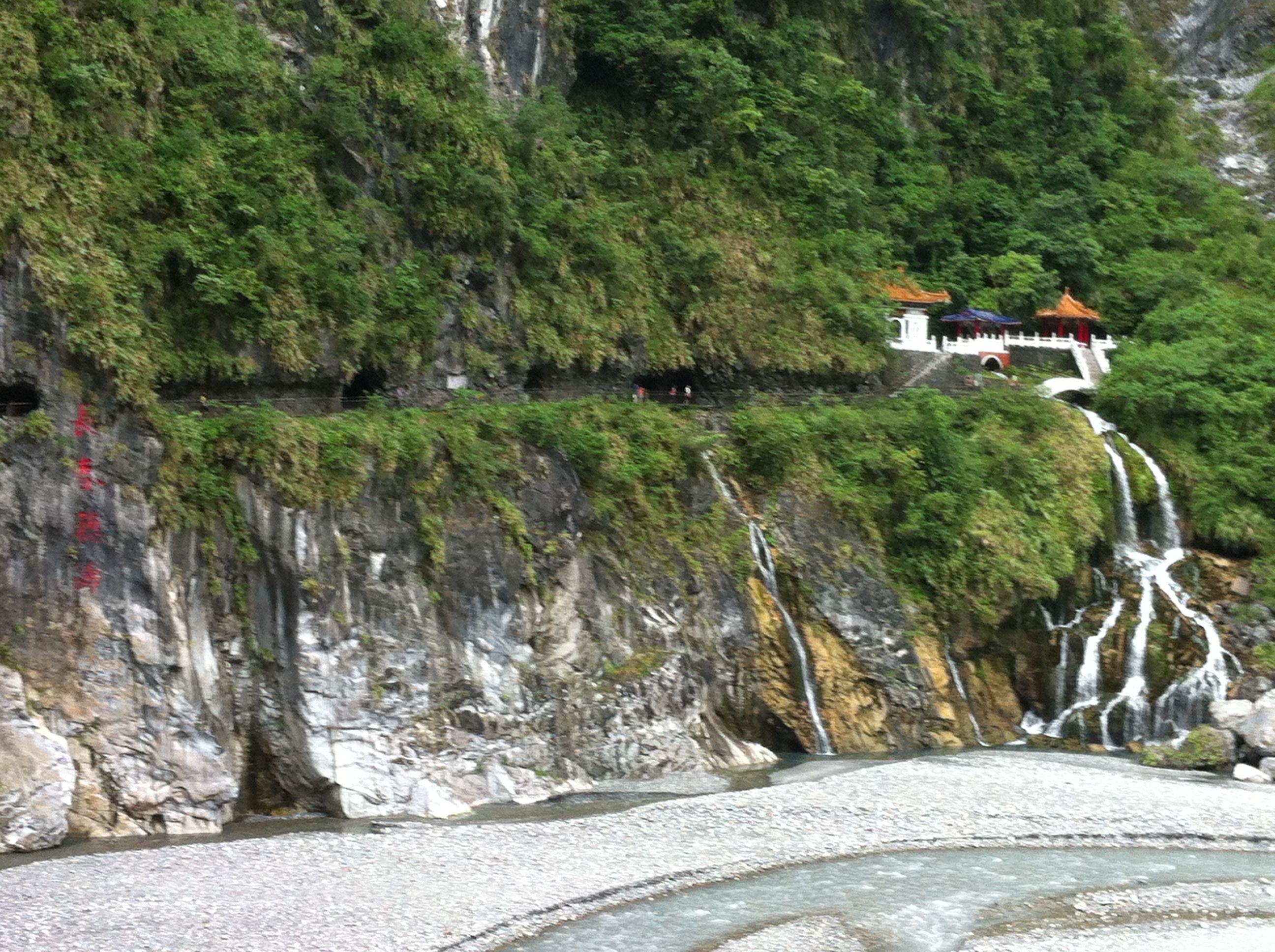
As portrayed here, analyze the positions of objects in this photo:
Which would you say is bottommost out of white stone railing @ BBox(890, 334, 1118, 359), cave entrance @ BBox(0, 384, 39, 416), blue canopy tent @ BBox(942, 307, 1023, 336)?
cave entrance @ BBox(0, 384, 39, 416)

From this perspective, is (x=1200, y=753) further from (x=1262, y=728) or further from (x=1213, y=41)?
(x=1213, y=41)

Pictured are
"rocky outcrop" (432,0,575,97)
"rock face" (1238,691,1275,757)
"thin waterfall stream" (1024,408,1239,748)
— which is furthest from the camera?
"rocky outcrop" (432,0,575,97)

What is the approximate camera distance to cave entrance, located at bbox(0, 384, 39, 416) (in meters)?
22.2

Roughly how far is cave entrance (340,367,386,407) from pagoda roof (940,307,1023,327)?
76.0 feet

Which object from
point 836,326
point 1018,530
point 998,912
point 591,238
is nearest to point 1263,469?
point 1018,530

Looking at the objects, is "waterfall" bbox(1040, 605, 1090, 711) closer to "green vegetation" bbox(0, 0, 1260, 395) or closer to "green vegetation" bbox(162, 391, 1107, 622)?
"green vegetation" bbox(162, 391, 1107, 622)

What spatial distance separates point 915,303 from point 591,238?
577 inches

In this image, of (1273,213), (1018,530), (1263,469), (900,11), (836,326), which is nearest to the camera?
(1018,530)

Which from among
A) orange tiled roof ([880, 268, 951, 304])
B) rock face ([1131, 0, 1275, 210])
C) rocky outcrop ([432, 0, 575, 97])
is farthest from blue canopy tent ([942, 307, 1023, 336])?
rock face ([1131, 0, 1275, 210])

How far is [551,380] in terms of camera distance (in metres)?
34.0

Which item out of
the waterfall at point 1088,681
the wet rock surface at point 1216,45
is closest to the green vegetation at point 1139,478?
the waterfall at point 1088,681

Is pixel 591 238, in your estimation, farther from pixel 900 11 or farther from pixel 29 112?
A: pixel 900 11

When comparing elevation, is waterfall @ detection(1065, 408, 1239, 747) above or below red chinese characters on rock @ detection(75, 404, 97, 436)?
below

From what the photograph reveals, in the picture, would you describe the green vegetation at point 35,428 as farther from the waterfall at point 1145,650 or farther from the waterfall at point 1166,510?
the waterfall at point 1166,510
